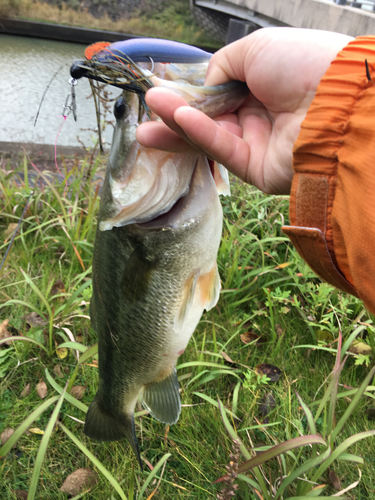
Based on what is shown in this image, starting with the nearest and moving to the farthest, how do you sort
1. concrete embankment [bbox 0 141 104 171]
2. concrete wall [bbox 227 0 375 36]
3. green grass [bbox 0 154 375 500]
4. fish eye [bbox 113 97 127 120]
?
1. fish eye [bbox 113 97 127 120]
2. green grass [bbox 0 154 375 500]
3. concrete embankment [bbox 0 141 104 171]
4. concrete wall [bbox 227 0 375 36]

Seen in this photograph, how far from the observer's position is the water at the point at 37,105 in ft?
17.2

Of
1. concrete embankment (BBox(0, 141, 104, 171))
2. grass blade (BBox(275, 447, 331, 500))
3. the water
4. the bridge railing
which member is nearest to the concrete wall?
the bridge railing

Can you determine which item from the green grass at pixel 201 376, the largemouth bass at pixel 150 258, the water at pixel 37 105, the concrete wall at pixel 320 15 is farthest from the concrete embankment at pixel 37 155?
the concrete wall at pixel 320 15

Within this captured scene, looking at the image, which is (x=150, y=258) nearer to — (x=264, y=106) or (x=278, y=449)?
(x=264, y=106)

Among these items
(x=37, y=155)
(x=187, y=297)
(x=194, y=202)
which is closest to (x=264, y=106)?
(x=194, y=202)

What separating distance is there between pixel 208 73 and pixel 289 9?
11240 mm

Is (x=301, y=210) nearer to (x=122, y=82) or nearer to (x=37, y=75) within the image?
(x=122, y=82)

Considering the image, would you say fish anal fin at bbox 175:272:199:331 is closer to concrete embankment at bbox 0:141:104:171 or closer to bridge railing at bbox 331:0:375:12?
concrete embankment at bbox 0:141:104:171

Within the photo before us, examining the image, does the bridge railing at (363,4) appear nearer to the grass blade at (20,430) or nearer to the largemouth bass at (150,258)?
the largemouth bass at (150,258)

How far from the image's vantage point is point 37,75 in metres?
6.85

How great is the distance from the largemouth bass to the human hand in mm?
79

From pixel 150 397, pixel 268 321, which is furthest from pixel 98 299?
pixel 268 321

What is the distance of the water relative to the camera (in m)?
5.25

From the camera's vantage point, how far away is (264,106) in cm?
120
